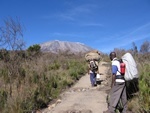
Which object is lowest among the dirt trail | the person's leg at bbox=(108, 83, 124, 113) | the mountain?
the dirt trail

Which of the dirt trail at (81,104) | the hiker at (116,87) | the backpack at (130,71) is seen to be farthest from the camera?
the dirt trail at (81,104)

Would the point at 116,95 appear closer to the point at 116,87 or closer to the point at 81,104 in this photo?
the point at 116,87

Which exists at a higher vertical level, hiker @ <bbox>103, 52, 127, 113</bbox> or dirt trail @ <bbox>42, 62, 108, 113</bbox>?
hiker @ <bbox>103, 52, 127, 113</bbox>

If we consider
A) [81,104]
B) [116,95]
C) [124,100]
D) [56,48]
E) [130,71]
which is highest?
[56,48]

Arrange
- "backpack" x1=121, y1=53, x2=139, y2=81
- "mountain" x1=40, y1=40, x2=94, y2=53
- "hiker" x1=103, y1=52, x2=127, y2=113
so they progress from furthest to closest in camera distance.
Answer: "mountain" x1=40, y1=40, x2=94, y2=53 < "backpack" x1=121, y1=53, x2=139, y2=81 < "hiker" x1=103, y1=52, x2=127, y2=113

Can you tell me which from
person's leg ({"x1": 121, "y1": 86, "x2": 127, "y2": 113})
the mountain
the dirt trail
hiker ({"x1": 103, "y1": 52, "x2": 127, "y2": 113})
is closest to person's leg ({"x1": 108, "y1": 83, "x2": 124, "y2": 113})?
hiker ({"x1": 103, "y1": 52, "x2": 127, "y2": 113})

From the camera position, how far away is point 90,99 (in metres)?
10.4

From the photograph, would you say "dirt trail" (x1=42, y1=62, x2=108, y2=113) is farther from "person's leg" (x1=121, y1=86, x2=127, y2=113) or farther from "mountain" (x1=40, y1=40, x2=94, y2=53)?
"mountain" (x1=40, y1=40, x2=94, y2=53)

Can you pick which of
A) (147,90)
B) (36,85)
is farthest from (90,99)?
(147,90)

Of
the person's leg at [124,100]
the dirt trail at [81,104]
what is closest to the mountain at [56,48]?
the dirt trail at [81,104]

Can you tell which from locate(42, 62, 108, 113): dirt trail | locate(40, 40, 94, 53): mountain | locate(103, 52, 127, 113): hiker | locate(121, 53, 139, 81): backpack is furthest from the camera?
locate(40, 40, 94, 53): mountain

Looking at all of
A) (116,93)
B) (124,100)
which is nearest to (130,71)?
(116,93)

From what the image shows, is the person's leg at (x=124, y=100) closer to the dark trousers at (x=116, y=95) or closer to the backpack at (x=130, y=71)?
the dark trousers at (x=116, y=95)

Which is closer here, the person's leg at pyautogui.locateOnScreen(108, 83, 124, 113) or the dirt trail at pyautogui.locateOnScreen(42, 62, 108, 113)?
the person's leg at pyautogui.locateOnScreen(108, 83, 124, 113)
